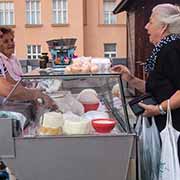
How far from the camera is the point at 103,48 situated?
23.0m

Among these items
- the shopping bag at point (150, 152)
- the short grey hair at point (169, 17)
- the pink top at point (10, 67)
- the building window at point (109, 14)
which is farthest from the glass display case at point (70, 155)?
the building window at point (109, 14)

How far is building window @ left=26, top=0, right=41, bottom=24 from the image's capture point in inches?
895

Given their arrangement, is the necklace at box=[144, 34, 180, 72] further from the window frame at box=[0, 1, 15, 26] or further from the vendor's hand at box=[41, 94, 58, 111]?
the window frame at box=[0, 1, 15, 26]

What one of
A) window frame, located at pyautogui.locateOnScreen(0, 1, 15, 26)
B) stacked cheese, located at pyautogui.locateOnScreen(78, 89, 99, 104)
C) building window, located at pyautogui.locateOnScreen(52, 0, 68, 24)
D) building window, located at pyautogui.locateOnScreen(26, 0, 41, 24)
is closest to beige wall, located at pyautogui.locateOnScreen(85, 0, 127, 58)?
building window, located at pyautogui.locateOnScreen(52, 0, 68, 24)

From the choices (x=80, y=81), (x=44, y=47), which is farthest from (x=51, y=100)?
(x=44, y=47)

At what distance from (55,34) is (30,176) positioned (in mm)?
20599

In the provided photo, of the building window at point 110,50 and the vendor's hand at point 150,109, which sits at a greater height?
the building window at point 110,50

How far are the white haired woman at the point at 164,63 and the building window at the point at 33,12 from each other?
20776mm

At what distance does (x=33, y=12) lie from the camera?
75.2ft

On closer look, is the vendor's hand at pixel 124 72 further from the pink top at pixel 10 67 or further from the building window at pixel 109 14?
the building window at pixel 109 14

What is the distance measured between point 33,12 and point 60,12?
1.37m

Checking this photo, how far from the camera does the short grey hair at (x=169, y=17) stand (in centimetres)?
241

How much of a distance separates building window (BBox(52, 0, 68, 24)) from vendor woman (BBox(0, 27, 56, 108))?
1963 cm

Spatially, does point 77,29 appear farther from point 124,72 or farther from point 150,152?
point 150,152
